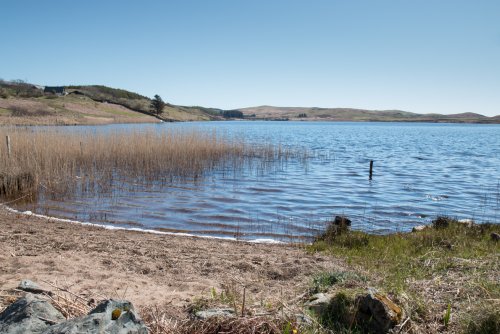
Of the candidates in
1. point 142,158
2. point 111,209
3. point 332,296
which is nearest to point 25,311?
point 332,296

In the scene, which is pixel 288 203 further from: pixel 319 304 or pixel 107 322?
pixel 107 322

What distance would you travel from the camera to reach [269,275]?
6344 mm

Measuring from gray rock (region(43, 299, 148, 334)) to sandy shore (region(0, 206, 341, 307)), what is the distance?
181cm

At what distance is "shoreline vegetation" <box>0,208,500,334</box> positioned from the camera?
3.58m

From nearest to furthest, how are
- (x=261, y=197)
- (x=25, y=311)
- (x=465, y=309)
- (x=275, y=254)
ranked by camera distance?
(x=25, y=311)
(x=465, y=309)
(x=275, y=254)
(x=261, y=197)

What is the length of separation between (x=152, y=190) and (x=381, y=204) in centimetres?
839

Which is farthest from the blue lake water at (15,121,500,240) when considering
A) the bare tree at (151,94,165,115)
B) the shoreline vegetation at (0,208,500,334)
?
the bare tree at (151,94,165,115)

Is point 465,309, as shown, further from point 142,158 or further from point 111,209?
point 142,158

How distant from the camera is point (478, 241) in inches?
324

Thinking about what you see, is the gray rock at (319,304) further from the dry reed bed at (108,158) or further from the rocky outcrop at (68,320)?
the dry reed bed at (108,158)

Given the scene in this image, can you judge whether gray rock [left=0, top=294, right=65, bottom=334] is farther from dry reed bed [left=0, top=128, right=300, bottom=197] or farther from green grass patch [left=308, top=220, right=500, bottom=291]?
dry reed bed [left=0, top=128, right=300, bottom=197]

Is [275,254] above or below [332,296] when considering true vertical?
below

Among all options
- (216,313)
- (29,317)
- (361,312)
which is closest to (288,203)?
(361,312)

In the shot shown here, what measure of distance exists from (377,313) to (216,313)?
139 centimetres
